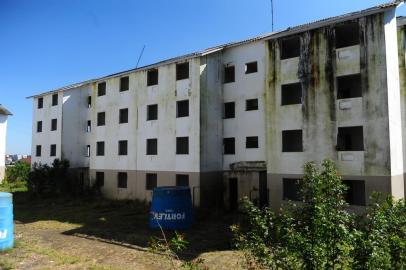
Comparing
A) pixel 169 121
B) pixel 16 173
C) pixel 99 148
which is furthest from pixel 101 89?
pixel 16 173

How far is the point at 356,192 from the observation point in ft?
60.0

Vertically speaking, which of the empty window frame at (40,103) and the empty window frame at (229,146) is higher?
the empty window frame at (40,103)

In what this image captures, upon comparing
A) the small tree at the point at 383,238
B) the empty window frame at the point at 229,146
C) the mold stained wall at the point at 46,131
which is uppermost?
the mold stained wall at the point at 46,131

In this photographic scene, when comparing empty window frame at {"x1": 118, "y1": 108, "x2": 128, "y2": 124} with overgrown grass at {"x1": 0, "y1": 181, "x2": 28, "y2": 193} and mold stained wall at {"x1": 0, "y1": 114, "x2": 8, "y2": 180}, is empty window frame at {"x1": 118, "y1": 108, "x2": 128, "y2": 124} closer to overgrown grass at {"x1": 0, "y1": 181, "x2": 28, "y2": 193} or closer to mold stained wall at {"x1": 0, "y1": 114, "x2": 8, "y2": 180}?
overgrown grass at {"x1": 0, "y1": 181, "x2": 28, "y2": 193}

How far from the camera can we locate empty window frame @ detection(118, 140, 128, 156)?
91.9 feet

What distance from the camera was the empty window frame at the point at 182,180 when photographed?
77.7ft

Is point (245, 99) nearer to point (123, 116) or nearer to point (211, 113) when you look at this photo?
point (211, 113)

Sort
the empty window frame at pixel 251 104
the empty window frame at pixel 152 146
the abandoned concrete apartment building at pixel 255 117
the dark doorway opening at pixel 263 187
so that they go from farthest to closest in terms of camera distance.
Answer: the empty window frame at pixel 152 146 < the empty window frame at pixel 251 104 < the dark doorway opening at pixel 263 187 < the abandoned concrete apartment building at pixel 255 117

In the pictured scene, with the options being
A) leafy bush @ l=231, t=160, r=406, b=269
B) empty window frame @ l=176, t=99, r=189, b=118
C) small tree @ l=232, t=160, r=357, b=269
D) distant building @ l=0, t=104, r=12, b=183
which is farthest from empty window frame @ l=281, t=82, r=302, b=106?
distant building @ l=0, t=104, r=12, b=183

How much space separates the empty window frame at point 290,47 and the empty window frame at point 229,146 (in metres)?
6.16

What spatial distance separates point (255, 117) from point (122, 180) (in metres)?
11.5

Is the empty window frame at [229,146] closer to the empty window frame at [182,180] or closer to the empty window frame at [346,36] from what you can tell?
the empty window frame at [182,180]

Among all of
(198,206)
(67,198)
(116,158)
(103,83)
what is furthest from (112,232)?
(103,83)

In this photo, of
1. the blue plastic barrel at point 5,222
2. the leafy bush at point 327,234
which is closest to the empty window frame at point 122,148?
the blue plastic barrel at point 5,222
